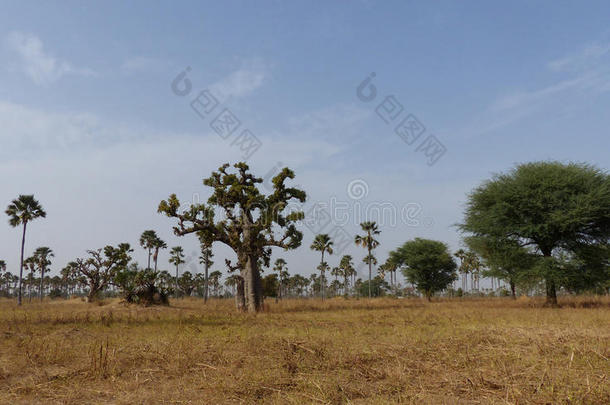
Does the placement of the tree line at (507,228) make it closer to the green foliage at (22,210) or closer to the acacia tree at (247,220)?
the acacia tree at (247,220)

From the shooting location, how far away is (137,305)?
95.3ft

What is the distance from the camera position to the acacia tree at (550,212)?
26016 mm

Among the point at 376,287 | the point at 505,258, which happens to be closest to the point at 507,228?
the point at 505,258

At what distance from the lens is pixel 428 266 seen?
174 ft

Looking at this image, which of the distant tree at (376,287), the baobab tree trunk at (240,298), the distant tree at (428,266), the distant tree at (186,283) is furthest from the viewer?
the distant tree at (376,287)

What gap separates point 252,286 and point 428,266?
107ft

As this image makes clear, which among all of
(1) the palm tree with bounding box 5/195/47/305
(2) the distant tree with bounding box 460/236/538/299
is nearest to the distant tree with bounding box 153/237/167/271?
(1) the palm tree with bounding box 5/195/47/305

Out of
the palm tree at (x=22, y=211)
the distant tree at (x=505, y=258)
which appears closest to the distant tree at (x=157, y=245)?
the palm tree at (x=22, y=211)

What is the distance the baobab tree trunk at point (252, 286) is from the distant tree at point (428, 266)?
30862mm

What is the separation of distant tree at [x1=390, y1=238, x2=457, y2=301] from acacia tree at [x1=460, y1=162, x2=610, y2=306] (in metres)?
23.9

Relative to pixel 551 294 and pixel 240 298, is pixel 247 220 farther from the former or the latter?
pixel 551 294

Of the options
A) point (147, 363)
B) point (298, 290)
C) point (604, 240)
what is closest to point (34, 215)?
point (147, 363)

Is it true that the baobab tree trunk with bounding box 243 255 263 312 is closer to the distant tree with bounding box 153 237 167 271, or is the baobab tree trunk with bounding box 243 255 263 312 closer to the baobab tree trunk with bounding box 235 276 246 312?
the baobab tree trunk with bounding box 235 276 246 312

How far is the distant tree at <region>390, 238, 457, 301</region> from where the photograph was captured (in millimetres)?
53188
